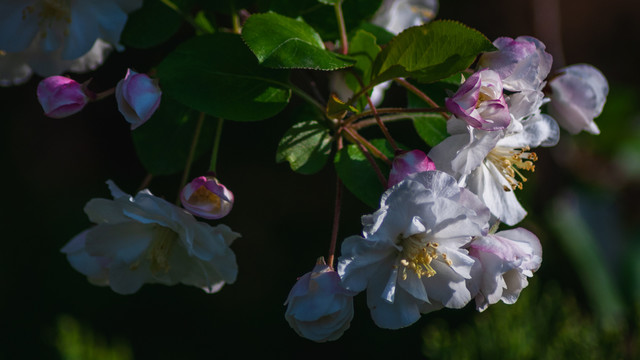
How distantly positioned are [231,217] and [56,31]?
1.88m

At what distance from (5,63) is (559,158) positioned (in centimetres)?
212

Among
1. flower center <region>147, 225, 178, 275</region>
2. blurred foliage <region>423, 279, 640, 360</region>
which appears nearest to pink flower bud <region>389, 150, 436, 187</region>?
flower center <region>147, 225, 178, 275</region>

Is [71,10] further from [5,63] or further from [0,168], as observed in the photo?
[0,168]

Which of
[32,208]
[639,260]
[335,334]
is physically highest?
[335,334]

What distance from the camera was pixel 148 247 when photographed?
35.4 inches

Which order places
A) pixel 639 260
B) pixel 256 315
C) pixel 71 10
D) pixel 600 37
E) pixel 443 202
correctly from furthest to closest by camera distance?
pixel 600 37 → pixel 256 315 → pixel 639 260 → pixel 71 10 → pixel 443 202

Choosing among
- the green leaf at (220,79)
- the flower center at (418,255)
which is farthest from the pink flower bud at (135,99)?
the flower center at (418,255)

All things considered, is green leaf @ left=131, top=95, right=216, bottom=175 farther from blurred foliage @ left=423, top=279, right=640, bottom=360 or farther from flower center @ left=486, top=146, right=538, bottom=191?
blurred foliage @ left=423, top=279, right=640, bottom=360

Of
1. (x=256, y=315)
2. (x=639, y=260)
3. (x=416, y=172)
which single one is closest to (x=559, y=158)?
(x=639, y=260)

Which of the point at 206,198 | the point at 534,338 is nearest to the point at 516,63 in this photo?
the point at 206,198

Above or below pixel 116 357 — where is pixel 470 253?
above

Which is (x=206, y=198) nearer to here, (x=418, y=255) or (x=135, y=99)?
(x=135, y=99)

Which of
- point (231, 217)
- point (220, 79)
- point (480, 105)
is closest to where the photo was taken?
point (480, 105)

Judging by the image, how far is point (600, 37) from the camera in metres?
2.88
